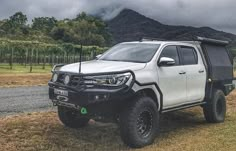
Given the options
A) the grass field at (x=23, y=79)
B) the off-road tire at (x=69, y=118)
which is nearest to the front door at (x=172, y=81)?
the off-road tire at (x=69, y=118)

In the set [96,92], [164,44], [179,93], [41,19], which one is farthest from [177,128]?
[41,19]

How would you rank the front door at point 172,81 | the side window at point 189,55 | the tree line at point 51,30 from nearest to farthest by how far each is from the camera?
the front door at point 172,81 → the side window at point 189,55 → the tree line at point 51,30

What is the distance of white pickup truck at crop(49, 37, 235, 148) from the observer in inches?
269

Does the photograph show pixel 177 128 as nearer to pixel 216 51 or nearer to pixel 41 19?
pixel 216 51

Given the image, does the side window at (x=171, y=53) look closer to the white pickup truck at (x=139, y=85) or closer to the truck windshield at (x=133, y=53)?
the white pickup truck at (x=139, y=85)

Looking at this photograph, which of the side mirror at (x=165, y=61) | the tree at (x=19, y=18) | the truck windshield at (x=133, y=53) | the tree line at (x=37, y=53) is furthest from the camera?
the tree at (x=19, y=18)

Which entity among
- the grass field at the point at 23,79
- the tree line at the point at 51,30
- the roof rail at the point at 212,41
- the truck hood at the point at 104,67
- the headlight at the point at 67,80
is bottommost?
the grass field at the point at 23,79

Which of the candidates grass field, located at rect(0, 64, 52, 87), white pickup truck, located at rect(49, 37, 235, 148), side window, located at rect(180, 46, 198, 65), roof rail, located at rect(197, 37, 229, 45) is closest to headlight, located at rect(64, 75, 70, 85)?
white pickup truck, located at rect(49, 37, 235, 148)

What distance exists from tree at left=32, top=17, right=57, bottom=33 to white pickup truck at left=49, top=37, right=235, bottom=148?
8684 centimetres

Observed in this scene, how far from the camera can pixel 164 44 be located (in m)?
8.44

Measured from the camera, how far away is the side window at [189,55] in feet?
29.6

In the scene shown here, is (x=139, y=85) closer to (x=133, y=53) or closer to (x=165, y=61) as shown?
(x=165, y=61)

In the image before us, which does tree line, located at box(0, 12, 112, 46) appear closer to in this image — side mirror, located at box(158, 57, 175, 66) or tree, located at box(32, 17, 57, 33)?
tree, located at box(32, 17, 57, 33)

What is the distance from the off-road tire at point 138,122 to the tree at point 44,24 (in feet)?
291
